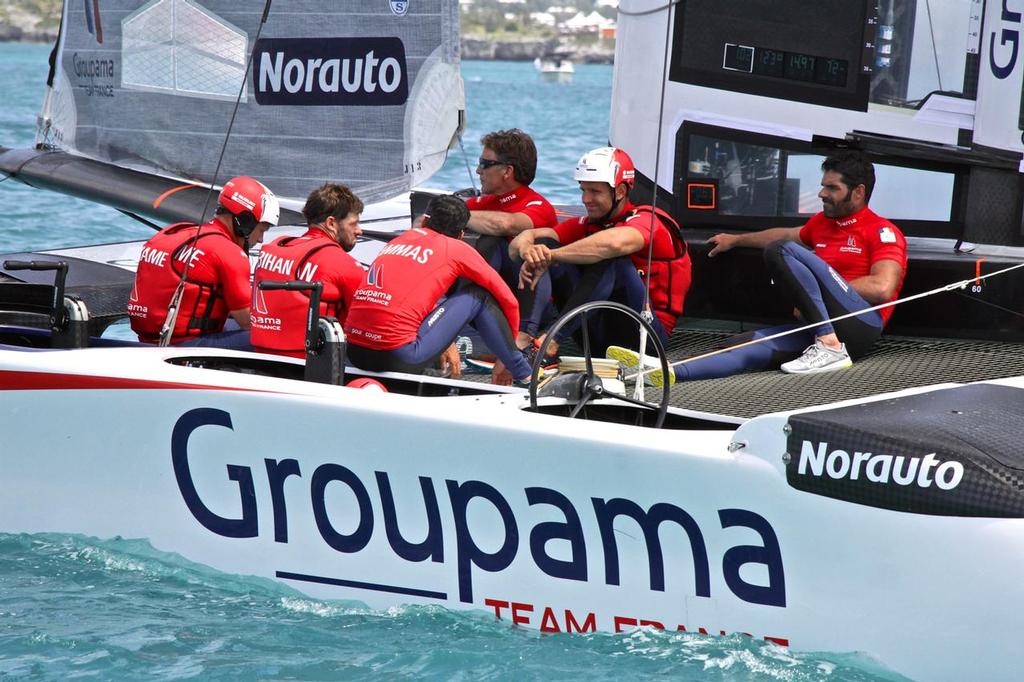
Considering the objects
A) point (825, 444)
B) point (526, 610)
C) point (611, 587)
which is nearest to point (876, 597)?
point (825, 444)

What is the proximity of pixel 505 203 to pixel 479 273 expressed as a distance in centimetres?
140

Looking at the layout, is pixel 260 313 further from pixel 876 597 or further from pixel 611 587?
pixel 876 597

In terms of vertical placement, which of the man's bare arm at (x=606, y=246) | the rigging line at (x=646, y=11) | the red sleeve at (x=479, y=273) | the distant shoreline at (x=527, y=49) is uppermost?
the distant shoreline at (x=527, y=49)

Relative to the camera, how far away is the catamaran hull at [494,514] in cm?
314

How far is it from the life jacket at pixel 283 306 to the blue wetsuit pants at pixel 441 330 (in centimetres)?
22

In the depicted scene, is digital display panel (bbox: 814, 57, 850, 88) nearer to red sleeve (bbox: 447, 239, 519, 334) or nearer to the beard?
the beard

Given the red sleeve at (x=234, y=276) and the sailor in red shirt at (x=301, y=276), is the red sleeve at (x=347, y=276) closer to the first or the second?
the sailor in red shirt at (x=301, y=276)

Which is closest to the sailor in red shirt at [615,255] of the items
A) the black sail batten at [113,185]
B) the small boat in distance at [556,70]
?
the black sail batten at [113,185]

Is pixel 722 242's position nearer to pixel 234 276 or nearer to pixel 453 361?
pixel 453 361

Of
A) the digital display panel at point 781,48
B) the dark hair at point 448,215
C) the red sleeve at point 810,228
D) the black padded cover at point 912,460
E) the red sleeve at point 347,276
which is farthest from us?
the digital display panel at point 781,48

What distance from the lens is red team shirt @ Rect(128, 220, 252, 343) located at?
4.67 m

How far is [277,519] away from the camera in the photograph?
3.69 meters

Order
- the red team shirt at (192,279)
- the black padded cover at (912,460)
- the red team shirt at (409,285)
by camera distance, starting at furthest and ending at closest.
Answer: the red team shirt at (192,279) → the red team shirt at (409,285) → the black padded cover at (912,460)

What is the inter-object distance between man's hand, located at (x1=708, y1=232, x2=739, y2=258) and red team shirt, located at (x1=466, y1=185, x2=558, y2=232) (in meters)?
0.63
